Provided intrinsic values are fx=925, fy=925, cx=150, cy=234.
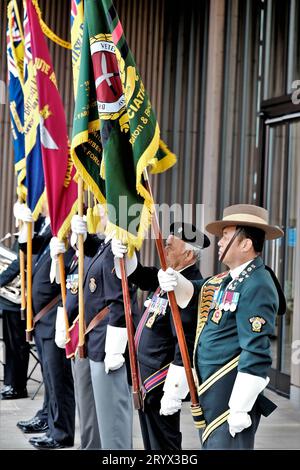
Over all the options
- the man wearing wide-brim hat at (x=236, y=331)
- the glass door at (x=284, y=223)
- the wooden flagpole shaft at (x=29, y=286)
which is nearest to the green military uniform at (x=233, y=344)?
the man wearing wide-brim hat at (x=236, y=331)

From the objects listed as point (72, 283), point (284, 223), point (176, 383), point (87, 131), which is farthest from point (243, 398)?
point (284, 223)

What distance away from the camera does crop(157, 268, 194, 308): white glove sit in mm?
4359

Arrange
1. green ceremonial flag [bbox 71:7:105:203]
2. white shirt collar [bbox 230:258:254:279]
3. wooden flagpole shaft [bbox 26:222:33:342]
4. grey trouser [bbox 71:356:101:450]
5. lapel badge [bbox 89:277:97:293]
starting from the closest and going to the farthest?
white shirt collar [bbox 230:258:254:279]
green ceremonial flag [bbox 71:7:105:203]
lapel badge [bbox 89:277:97:293]
grey trouser [bbox 71:356:101:450]
wooden flagpole shaft [bbox 26:222:33:342]

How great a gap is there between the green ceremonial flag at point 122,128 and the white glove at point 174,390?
0.69 meters

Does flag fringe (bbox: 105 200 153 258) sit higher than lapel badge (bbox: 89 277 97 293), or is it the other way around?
flag fringe (bbox: 105 200 153 258)

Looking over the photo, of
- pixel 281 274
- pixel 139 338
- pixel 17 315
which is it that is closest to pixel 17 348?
pixel 17 315

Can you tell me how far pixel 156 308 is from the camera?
5.12 metres

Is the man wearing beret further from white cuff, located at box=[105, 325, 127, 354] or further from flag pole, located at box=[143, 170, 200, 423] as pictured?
flag pole, located at box=[143, 170, 200, 423]

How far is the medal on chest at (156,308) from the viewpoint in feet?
16.6

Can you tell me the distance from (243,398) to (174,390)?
0.79 metres

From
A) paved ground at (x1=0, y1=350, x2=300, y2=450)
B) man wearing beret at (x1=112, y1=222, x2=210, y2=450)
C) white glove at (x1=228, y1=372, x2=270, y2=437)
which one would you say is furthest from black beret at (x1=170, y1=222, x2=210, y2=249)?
paved ground at (x1=0, y1=350, x2=300, y2=450)

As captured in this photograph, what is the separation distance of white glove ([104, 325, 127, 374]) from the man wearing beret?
0.29 ft

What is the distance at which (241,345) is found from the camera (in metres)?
4.03

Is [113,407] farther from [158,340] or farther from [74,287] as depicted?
[74,287]
